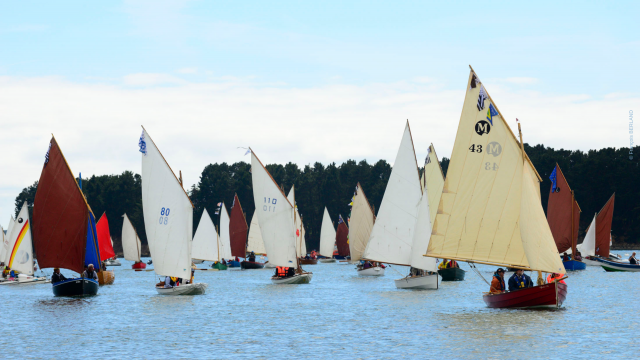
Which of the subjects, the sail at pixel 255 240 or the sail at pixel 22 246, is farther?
the sail at pixel 255 240

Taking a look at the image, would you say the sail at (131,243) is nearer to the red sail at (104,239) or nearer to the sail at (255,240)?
the red sail at (104,239)

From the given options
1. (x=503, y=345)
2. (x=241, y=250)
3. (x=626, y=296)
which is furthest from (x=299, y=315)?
(x=241, y=250)

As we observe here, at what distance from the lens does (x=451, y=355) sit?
28.8 metres

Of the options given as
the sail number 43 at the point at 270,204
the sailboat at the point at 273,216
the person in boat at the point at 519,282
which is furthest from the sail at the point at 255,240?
the person in boat at the point at 519,282

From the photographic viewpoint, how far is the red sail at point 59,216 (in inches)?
2096

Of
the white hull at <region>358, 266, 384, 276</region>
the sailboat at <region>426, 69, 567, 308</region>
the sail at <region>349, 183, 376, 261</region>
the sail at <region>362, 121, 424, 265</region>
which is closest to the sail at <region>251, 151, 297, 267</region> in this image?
the sail at <region>362, 121, 424, 265</region>

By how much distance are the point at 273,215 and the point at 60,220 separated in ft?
61.2

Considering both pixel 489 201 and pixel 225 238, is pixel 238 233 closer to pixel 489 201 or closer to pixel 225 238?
pixel 225 238

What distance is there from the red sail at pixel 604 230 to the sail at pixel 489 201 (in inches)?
2265

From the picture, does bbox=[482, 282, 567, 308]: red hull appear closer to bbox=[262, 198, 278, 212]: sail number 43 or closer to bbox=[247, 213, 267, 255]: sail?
bbox=[262, 198, 278, 212]: sail number 43

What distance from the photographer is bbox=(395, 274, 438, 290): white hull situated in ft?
188

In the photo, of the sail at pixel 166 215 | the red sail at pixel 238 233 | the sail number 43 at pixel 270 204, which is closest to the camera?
the sail at pixel 166 215

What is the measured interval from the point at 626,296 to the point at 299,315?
2501cm

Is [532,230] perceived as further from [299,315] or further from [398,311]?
[299,315]
